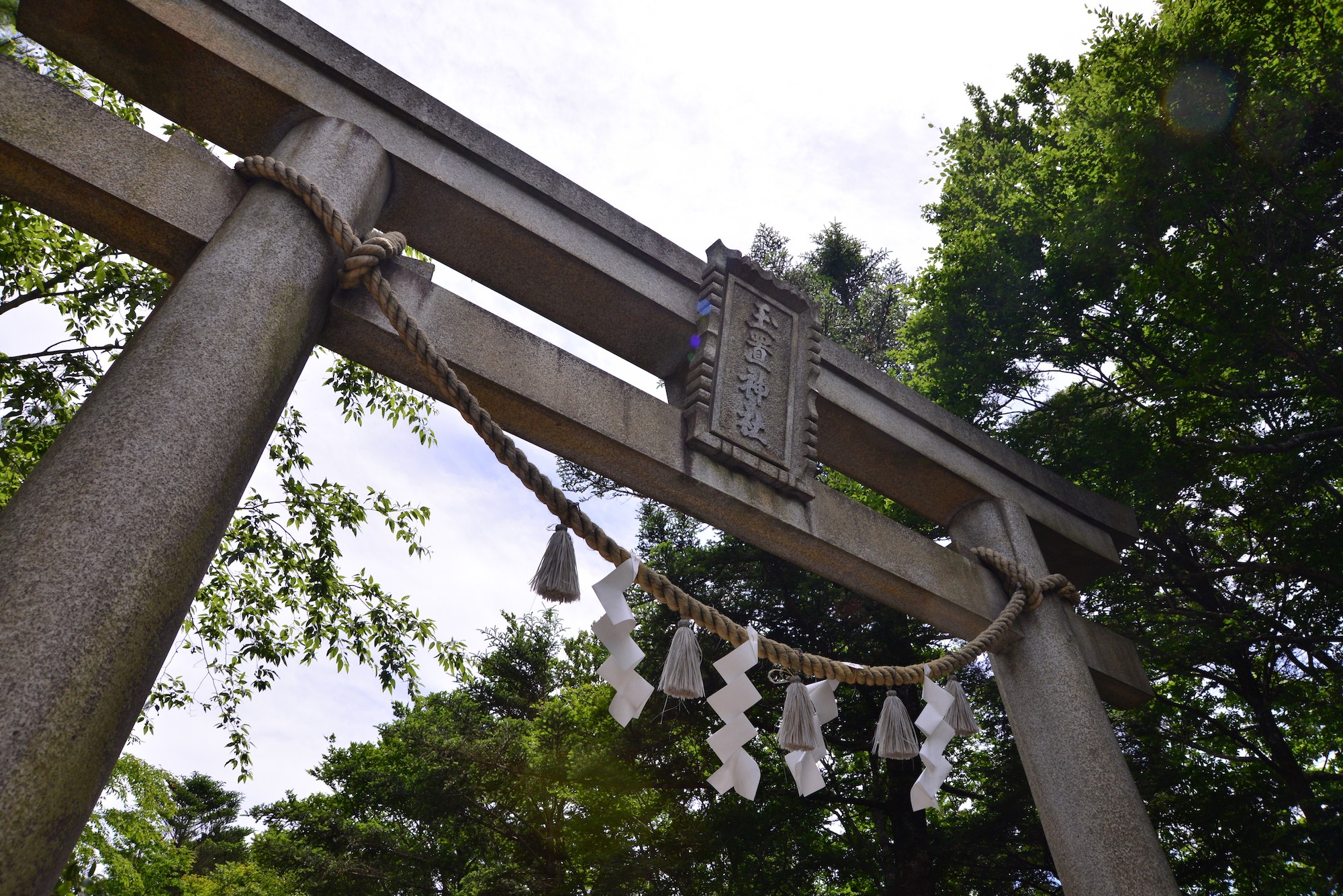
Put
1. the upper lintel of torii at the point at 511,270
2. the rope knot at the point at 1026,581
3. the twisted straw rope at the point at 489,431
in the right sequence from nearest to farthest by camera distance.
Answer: the twisted straw rope at the point at 489,431 → the upper lintel of torii at the point at 511,270 → the rope knot at the point at 1026,581

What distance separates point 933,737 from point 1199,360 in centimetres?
376

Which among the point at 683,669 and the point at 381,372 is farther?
the point at 381,372

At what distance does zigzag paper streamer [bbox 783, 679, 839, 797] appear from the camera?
289 centimetres

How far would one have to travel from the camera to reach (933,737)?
328 centimetres

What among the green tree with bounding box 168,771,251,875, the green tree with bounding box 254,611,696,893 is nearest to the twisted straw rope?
the green tree with bounding box 254,611,696,893

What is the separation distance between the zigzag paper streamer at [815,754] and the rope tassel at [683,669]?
498mm

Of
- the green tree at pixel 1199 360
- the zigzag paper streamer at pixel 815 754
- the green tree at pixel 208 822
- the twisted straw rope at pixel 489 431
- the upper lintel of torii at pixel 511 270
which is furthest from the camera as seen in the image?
the green tree at pixel 208 822

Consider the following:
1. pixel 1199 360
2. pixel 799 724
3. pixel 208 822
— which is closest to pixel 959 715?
pixel 799 724

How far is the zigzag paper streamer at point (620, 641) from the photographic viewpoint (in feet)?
8.16

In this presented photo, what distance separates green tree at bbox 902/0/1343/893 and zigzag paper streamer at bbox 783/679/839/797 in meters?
3.95

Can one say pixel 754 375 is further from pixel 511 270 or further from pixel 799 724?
pixel 799 724

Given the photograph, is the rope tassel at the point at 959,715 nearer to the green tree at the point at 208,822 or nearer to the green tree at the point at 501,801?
the green tree at the point at 501,801

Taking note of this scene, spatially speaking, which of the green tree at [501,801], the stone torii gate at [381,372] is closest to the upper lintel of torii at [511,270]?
the stone torii gate at [381,372]

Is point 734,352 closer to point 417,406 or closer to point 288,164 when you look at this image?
point 288,164
